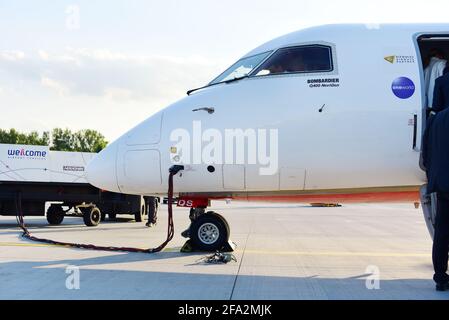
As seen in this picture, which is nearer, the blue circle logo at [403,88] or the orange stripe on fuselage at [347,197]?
the blue circle logo at [403,88]

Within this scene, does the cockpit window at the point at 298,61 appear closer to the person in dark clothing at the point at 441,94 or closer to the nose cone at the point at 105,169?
the person in dark clothing at the point at 441,94

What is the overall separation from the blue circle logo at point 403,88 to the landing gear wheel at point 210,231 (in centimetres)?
343

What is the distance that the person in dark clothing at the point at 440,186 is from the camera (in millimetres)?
5273

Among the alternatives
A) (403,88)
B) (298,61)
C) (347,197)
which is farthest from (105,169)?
(403,88)

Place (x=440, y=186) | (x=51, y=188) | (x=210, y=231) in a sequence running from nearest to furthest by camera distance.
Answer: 1. (x=440, y=186)
2. (x=210, y=231)
3. (x=51, y=188)

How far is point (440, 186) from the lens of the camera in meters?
5.27

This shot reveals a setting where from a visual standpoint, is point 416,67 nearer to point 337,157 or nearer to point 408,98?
point 408,98

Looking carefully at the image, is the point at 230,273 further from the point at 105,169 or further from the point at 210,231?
the point at 105,169

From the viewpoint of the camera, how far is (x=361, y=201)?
8125 mm

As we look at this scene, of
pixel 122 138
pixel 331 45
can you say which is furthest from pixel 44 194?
pixel 331 45

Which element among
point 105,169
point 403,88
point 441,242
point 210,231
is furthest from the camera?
point 210,231

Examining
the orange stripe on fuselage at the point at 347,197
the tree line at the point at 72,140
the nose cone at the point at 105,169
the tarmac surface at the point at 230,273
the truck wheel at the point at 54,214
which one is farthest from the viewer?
the tree line at the point at 72,140

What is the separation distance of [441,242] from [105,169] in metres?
5.08

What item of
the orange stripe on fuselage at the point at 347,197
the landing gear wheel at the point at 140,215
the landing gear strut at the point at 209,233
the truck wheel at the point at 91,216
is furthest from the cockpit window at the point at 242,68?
the landing gear wheel at the point at 140,215
